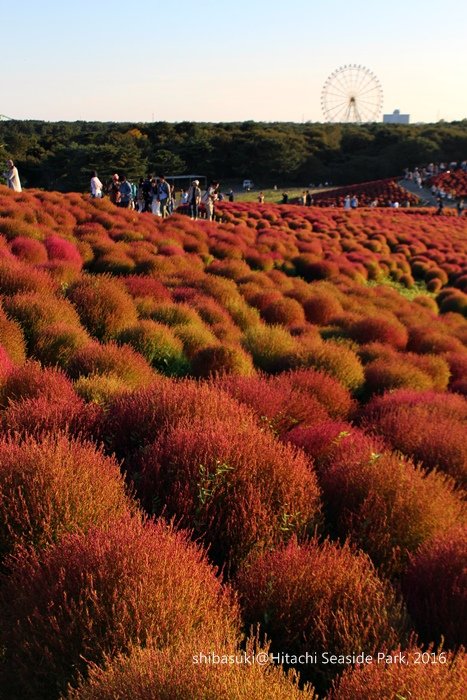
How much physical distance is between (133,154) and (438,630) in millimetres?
61998

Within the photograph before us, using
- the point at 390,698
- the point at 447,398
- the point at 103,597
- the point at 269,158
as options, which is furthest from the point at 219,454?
the point at 269,158

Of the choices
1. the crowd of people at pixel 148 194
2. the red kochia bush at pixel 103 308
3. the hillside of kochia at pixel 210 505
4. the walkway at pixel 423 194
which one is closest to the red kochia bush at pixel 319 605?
the hillside of kochia at pixel 210 505

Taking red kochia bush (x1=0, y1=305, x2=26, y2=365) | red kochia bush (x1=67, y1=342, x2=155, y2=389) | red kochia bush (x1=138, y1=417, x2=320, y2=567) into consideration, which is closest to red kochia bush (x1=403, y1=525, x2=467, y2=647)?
red kochia bush (x1=138, y1=417, x2=320, y2=567)

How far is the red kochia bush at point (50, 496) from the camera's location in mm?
3275

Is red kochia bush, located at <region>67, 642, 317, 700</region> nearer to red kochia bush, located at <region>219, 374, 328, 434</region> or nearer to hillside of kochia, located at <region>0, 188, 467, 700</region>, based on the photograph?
hillside of kochia, located at <region>0, 188, 467, 700</region>

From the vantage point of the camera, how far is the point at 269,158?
225 ft

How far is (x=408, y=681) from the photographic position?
2.37 metres

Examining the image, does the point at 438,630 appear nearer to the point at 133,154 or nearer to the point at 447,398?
the point at 447,398

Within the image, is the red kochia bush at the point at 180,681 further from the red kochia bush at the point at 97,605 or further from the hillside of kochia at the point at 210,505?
the red kochia bush at the point at 97,605

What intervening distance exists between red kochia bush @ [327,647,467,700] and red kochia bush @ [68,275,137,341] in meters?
5.95

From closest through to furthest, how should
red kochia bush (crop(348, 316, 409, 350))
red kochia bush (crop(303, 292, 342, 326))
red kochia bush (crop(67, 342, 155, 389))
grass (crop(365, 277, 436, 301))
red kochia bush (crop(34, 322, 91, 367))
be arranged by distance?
red kochia bush (crop(67, 342, 155, 389))
red kochia bush (crop(34, 322, 91, 367))
red kochia bush (crop(348, 316, 409, 350))
red kochia bush (crop(303, 292, 342, 326))
grass (crop(365, 277, 436, 301))

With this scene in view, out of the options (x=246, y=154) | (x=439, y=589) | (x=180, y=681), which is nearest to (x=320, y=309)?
(x=439, y=589)

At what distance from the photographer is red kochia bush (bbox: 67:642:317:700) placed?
2.12 metres

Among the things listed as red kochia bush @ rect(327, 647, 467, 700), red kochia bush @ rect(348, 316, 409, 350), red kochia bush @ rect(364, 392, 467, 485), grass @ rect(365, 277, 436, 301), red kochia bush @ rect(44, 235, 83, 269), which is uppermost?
red kochia bush @ rect(44, 235, 83, 269)
